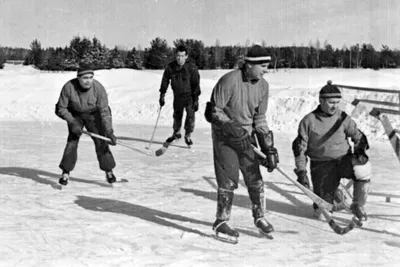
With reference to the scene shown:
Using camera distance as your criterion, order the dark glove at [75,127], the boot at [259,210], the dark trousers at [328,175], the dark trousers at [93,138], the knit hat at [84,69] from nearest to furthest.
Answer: the boot at [259,210] < the dark trousers at [328,175] < the knit hat at [84,69] < the dark glove at [75,127] < the dark trousers at [93,138]

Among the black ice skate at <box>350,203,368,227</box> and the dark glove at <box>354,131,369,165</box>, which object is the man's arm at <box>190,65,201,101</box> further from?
the black ice skate at <box>350,203,368,227</box>

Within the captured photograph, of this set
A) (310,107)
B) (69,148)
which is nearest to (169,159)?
(69,148)

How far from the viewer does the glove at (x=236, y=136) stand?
4.86 m

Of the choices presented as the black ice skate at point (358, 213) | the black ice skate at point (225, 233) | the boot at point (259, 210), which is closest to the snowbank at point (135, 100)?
the black ice skate at point (358, 213)

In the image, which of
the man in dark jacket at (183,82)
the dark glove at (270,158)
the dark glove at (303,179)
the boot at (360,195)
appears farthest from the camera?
the man in dark jacket at (183,82)

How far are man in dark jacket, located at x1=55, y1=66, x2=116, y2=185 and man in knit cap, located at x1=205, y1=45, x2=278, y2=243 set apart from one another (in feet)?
8.88

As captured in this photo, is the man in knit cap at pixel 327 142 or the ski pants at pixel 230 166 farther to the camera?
the man in knit cap at pixel 327 142

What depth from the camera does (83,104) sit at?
7340mm

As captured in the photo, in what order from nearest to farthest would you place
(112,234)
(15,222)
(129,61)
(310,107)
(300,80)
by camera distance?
(112,234) < (15,222) < (310,107) < (300,80) < (129,61)

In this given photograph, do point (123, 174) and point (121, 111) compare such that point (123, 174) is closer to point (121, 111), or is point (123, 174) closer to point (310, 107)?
point (310, 107)

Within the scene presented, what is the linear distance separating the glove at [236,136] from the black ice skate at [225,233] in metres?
0.66

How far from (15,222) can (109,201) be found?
1371 millimetres

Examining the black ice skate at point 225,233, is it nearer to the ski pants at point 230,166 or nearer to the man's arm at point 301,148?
the ski pants at point 230,166

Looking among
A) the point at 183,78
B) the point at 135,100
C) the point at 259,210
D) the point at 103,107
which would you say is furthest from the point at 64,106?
the point at 135,100
